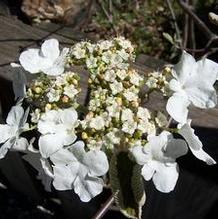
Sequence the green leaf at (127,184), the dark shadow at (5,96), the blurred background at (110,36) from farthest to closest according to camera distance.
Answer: the dark shadow at (5,96) → the blurred background at (110,36) → the green leaf at (127,184)

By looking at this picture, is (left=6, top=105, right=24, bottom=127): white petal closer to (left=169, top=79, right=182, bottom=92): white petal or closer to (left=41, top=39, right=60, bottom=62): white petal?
(left=41, top=39, right=60, bottom=62): white petal

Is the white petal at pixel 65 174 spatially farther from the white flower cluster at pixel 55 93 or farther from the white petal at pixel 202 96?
the white petal at pixel 202 96

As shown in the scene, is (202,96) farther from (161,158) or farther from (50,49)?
(50,49)

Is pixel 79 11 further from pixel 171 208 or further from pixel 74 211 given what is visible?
pixel 171 208

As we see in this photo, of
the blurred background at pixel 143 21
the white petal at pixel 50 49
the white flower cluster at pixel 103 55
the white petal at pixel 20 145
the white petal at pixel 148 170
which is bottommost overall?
the blurred background at pixel 143 21

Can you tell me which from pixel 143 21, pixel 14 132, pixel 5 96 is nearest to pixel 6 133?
pixel 14 132

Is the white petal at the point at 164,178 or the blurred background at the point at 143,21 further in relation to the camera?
the blurred background at the point at 143,21

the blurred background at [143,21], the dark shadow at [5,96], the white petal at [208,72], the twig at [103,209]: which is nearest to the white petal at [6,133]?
the twig at [103,209]

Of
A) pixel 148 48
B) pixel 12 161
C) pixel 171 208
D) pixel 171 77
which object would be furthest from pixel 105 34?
pixel 171 77
